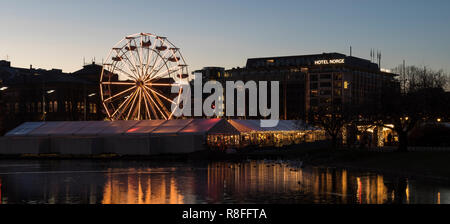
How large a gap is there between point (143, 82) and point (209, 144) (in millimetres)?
15367

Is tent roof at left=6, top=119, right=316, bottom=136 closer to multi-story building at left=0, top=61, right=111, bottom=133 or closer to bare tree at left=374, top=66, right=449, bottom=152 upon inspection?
bare tree at left=374, top=66, right=449, bottom=152

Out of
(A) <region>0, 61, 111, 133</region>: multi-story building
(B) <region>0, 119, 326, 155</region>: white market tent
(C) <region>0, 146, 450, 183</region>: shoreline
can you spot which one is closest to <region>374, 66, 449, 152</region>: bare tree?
(C) <region>0, 146, 450, 183</region>: shoreline

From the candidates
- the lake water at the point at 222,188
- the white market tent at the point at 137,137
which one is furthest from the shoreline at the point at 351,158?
the white market tent at the point at 137,137

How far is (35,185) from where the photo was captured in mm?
42688

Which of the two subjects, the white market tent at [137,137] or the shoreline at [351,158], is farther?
the white market tent at [137,137]

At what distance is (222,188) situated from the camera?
39.2 m

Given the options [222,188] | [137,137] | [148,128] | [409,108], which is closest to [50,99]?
[148,128]

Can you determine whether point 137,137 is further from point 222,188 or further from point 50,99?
point 50,99

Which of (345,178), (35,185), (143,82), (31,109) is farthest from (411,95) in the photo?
(31,109)

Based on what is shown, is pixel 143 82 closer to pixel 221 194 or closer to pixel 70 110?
pixel 221 194

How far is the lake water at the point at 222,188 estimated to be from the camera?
3272cm

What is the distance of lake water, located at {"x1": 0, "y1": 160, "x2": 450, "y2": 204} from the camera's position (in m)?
32.7

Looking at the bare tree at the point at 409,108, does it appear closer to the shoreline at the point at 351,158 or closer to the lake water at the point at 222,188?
the shoreline at the point at 351,158
